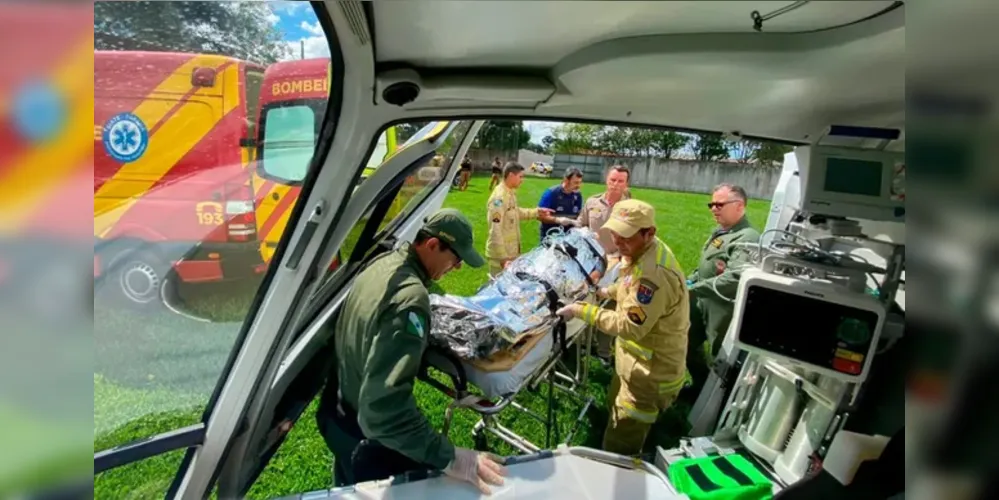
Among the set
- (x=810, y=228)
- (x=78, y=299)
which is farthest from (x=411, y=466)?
(x=810, y=228)

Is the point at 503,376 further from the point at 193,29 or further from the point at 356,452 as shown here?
the point at 193,29

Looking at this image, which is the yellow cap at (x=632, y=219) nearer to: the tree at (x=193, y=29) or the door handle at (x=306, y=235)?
the door handle at (x=306, y=235)

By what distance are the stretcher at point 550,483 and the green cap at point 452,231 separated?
36.9 inches

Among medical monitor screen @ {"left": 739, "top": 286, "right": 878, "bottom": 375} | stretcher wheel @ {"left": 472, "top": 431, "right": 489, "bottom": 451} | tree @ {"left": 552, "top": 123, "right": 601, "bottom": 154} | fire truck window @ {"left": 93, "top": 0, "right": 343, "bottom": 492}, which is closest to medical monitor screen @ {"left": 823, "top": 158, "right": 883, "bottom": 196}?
medical monitor screen @ {"left": 739, "top": 286, "right": 878, "bottom": 375}

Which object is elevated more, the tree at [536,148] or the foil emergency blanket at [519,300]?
the tree at [536,148]

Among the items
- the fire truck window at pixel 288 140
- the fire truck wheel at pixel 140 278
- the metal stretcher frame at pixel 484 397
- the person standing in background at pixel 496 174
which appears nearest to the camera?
the fire truck wheel at pixel 140 278

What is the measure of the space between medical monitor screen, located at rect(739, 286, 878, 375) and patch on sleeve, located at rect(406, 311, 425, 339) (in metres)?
1.35

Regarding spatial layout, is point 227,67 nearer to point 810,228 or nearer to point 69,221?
point 69,221

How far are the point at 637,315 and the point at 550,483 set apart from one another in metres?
1.14

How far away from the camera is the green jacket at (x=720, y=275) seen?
150 inches

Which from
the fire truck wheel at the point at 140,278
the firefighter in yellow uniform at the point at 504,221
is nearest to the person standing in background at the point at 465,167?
the firefighter in yellow uniform at the point at 504,221

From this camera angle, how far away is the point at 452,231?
2227mm

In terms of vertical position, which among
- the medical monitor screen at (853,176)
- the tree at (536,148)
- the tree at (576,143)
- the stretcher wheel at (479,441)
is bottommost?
the stretcher wheel at (479,441)

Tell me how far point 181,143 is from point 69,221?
Answer: 1078 mm
